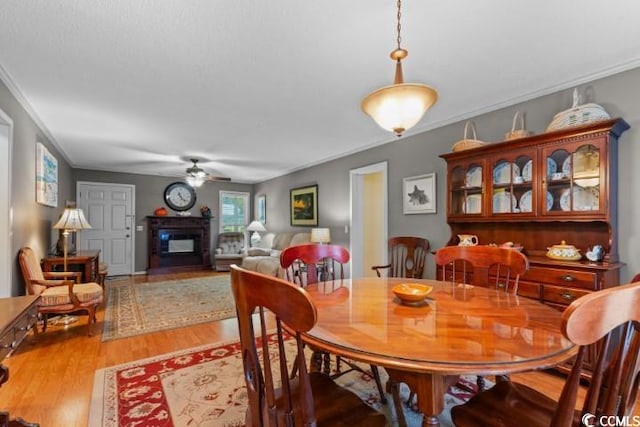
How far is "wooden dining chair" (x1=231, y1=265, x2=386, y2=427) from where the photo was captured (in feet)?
2.62

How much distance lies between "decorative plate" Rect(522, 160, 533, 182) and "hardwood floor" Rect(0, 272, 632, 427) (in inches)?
62.0

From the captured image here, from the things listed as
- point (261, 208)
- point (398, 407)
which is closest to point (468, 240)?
point (398, 407)

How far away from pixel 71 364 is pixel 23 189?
1890 mm

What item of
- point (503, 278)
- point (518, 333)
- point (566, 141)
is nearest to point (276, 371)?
point (518, 333)

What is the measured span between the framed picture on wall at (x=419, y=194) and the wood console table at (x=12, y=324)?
3564 millimetres

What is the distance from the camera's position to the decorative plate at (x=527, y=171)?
2.60 metres

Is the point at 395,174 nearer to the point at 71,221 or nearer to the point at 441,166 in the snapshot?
the point at 441,166

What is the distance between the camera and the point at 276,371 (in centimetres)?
237

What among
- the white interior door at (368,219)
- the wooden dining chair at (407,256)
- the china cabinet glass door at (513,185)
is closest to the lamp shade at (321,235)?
the white interior door at (368,219)

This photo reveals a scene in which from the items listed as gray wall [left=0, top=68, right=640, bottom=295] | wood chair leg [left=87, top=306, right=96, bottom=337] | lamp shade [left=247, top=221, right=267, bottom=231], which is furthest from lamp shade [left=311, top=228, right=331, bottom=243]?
wood chair leg [left=87, top=306, right=96, bottom=337]

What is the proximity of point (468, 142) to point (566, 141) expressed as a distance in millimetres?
788

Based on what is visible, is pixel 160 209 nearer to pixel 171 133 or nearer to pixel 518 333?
pixel 171 133

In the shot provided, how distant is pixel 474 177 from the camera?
118 inches

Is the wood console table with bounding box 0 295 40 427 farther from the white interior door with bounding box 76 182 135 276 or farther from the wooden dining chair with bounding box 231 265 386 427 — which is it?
the white interior door with bounding box 76 182 135 276
